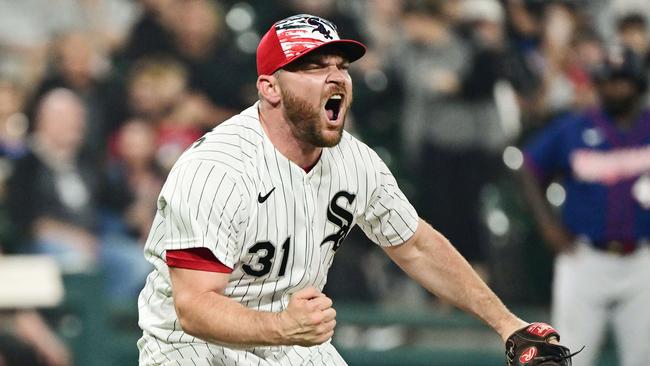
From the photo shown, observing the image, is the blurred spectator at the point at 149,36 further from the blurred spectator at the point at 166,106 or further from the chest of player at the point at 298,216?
the chest of player at the point at 298,216

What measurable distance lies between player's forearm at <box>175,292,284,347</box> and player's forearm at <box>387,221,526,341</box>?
0.99 metres

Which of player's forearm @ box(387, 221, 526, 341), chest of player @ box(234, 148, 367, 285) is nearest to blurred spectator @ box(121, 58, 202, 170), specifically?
player's forearm @ box(387, 221, 526, 341)

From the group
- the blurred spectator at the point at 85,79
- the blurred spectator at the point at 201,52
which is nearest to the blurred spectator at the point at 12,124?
the blurred spectator at the point at 85,79

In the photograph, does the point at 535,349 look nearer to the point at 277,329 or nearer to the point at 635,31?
the point at 277,329

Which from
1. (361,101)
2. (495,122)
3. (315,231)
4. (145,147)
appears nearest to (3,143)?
(145,147)

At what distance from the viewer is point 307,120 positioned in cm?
386

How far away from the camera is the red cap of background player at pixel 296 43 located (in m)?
3.79

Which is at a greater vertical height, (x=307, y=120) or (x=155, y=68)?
(x=155, y=68)

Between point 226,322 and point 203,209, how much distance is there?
39 centimetres

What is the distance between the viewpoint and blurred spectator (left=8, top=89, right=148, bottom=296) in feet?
25.1

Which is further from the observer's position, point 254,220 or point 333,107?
point 333,107

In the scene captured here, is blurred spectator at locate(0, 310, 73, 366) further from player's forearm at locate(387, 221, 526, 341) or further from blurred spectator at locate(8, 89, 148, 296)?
player's forearm at locate(387, 221, 526, 341)

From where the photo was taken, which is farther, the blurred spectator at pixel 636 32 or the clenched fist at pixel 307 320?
the blurred spectator at pixel 636 32

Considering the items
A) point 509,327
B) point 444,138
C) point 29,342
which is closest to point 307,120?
point 509,327
